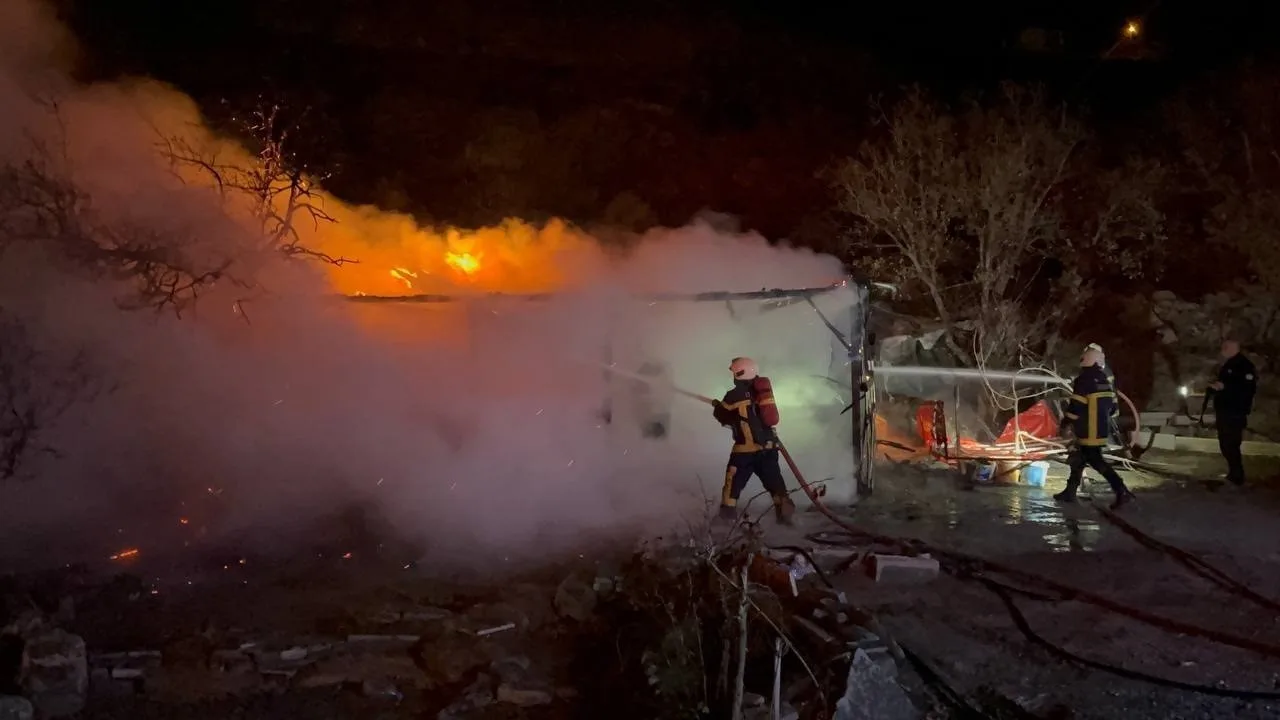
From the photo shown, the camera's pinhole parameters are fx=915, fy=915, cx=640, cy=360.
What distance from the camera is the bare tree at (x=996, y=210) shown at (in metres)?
14.9

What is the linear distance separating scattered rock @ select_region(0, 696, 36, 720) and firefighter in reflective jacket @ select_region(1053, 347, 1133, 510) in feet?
29.0

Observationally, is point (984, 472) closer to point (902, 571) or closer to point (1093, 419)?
point (1093, 419)

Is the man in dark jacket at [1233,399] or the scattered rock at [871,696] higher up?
the man in dark jacket at [1233,399]

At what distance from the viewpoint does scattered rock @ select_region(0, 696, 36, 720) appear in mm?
5043

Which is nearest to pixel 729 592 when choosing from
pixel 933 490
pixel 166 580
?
pixel 166 580

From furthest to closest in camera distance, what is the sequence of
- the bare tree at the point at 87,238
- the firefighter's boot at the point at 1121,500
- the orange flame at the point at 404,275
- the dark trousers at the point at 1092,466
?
the orange flame at the point at 404,275
the firefighter's boot at the point at 1121,500
the dark trousers at the point at 1092,466
the bare tree at the point at 87,238

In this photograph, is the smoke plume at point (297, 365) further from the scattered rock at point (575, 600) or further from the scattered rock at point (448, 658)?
the scattered rock at point (448, 658)

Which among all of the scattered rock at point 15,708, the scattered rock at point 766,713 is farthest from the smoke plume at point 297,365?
the scattered rock at point 766,713

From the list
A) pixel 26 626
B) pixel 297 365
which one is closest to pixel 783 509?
pixel 297 365

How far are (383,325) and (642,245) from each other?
10.5 ft

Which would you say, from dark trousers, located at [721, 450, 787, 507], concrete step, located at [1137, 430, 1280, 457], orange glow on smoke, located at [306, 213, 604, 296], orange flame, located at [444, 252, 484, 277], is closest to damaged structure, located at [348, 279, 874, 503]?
orange glow on smoke, located at [306, 213, 604, 296]

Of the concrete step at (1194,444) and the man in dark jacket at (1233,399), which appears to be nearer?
the man in dark jacket at (1233,399)

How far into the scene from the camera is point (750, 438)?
8617mm

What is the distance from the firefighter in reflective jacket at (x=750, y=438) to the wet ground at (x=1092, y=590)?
74 centimetres
